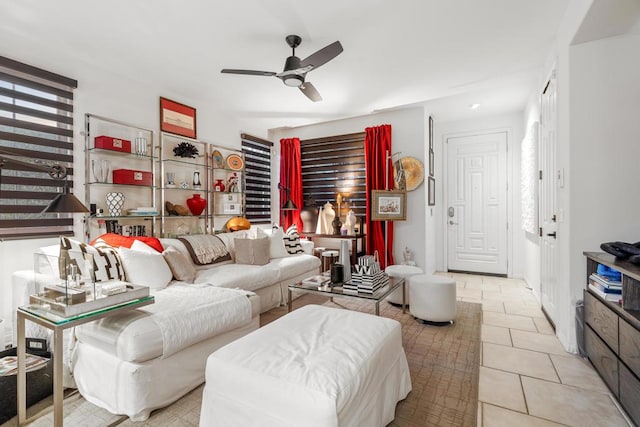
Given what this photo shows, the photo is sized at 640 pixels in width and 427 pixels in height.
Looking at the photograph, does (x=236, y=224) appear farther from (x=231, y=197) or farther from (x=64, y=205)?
→ (x=64, y=205)

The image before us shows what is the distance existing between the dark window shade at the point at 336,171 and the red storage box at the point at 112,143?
115 inches

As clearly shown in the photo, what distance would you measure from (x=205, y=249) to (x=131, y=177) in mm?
1082

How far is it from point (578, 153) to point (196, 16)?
3.01 metres

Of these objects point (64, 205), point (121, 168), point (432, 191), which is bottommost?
point (64, 205)

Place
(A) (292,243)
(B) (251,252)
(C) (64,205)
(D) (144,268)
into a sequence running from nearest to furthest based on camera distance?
1. (C) (64,205)
2. (D) (144,268)
3. (B) (251,252)
4. (A) (292,243)

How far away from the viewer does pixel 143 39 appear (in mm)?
2662

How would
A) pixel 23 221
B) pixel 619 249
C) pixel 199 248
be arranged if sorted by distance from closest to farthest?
pixel 619 249
pixel 23 221
pixel 199 248

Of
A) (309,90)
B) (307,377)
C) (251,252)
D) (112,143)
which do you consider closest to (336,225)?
(251,252)

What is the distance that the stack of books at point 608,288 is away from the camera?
1.86 m

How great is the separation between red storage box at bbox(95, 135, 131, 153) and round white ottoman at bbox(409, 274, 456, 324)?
10.6 feet

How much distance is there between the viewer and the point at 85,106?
120 inches

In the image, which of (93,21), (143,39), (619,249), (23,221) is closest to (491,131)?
(619,249)

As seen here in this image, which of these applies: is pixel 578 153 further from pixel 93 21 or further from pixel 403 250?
pixel 93 21

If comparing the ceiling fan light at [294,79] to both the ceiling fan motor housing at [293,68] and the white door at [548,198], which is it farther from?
the white door at [548,198]
